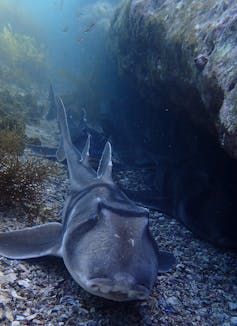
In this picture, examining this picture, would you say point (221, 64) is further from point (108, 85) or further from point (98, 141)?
point (108, 85)

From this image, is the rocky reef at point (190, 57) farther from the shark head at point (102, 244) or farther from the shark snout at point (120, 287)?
the shark snout at point (120, 287)

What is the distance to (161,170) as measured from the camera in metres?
7.26

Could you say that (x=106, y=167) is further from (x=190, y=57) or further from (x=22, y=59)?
(x=22, y=59)

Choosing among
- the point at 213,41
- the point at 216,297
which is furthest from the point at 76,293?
the point at 213,41

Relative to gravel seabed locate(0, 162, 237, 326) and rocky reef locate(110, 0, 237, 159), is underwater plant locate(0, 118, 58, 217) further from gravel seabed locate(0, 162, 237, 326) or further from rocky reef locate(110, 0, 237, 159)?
rocky reef locate(110, 0, 237, 159)

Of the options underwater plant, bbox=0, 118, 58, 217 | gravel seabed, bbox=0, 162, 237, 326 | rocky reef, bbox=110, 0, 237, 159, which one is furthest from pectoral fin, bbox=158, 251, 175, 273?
underwater plant, bbox=0, 118, 58, 217

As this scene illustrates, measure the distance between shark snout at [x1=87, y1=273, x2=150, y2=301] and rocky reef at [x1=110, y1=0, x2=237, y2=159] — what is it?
210 cm

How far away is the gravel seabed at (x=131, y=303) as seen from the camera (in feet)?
9.64

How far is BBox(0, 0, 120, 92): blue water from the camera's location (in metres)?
21.8

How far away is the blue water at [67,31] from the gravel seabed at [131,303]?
680 inches

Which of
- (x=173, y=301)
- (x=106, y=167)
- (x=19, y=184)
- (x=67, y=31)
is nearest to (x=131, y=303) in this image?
(x=173, y=301)

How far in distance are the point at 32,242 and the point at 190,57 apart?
3.75m

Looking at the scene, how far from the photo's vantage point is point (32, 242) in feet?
12.3

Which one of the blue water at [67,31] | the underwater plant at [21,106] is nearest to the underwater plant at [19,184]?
the underwater plant at [21,106]
